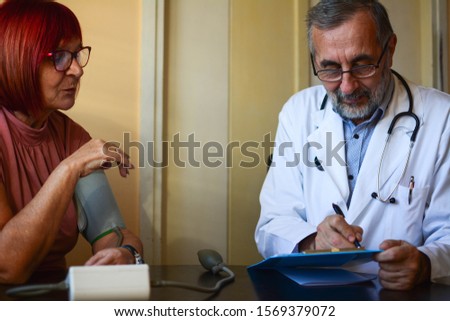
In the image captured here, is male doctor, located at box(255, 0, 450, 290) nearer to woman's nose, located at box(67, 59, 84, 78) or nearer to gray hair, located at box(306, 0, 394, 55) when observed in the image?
gray hair, located at box(306, 0, 394, 55)

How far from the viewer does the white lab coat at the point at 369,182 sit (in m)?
1.68

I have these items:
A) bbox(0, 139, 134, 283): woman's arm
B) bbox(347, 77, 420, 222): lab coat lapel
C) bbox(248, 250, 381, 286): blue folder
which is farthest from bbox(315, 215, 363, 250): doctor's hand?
bbox(0, 139, 134, 283): woman's arm

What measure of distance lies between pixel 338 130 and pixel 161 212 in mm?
770

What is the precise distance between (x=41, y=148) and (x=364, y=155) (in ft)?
3.32

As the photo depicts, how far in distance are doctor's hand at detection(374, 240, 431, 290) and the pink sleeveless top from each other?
0.90m

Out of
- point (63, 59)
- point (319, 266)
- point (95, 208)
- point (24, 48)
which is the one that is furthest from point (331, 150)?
point (24, 48)

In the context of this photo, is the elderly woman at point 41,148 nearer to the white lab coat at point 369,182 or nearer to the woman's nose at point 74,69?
the woman's nose at point 74,69

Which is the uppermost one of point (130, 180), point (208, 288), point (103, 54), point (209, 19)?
point (209, 19)

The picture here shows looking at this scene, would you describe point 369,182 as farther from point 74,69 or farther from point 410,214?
point 74,69

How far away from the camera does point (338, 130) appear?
1859 millimetres

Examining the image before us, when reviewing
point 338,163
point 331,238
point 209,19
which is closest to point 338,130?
point 338,163

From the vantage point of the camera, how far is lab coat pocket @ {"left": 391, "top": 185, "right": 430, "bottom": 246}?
1683 mm

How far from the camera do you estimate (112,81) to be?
7.00ft

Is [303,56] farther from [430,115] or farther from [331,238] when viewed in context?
[331,238]
